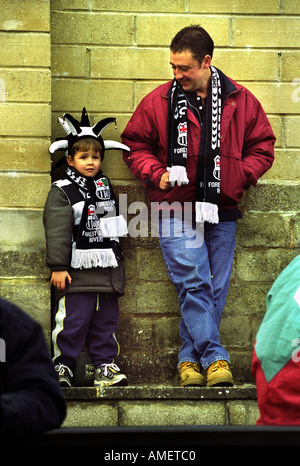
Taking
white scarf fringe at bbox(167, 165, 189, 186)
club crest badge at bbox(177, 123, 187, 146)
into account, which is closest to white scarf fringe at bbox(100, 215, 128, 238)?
white scarf fringe at bbox(167, 165, 189, 186)

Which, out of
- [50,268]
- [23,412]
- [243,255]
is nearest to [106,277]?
[50,268]

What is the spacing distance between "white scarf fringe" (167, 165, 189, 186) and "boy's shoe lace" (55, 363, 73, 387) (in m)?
1.15

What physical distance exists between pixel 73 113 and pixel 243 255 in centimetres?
133

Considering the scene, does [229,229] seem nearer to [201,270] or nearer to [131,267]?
[201,270]

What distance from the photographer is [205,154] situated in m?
4.26

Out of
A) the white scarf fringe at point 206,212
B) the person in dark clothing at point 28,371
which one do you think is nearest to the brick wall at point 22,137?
the white scarf fringe at point 206,212

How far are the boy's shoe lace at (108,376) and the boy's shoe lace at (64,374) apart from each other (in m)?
0.15

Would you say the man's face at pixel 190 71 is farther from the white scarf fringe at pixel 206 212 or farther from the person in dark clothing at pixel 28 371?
the person in dark clothing at pixel 28 371

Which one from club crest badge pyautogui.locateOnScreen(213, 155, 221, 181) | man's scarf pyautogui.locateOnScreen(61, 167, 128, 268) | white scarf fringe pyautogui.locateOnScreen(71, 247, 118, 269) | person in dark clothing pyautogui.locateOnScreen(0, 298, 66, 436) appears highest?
club crest badge pyautogui.locateOnScreen(213, 155, 221, 181)

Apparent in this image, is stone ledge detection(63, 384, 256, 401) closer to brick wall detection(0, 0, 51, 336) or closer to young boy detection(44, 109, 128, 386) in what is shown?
young boy detection(44, 109, 128, 386)

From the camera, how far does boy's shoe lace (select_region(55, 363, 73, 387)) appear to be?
4.09 meters

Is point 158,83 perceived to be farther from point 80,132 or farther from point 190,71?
point 80,132

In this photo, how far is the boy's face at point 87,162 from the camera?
14.0 feet
